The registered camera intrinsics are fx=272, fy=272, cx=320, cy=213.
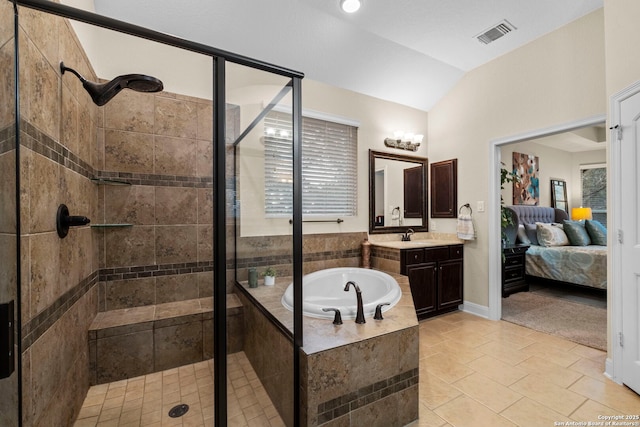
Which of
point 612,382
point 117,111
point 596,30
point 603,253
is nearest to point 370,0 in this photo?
point 596,30

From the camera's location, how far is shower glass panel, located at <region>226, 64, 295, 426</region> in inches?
55.8

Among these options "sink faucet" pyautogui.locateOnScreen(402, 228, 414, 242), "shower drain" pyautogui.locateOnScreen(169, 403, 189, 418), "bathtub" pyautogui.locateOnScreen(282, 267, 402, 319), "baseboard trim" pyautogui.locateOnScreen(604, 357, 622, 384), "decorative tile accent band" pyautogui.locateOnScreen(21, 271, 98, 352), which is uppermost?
"sink faucet" pyautogui.locateOnScreen(402, 228, 414, 242)

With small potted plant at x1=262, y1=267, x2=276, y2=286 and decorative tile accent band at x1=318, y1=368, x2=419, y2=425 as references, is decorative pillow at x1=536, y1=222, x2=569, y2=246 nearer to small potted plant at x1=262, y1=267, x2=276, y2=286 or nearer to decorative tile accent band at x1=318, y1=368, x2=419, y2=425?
decorative tile accent band at x1=318, y1=368, x2=419, y2=425

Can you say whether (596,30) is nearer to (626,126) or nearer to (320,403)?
(626,126)

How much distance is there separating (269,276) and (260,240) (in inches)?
9.8

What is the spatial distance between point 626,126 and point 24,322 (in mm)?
3456

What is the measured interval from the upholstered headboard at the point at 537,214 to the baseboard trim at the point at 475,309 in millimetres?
2217

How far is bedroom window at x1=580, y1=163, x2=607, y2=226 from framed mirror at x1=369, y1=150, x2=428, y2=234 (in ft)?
15.9

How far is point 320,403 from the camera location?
132cm

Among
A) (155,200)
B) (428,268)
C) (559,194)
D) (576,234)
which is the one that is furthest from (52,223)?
(559,194)

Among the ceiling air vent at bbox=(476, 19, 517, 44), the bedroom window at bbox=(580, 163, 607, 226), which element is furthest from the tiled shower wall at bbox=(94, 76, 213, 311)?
the bedroom window at bbox=(580, 163, 607, 226)

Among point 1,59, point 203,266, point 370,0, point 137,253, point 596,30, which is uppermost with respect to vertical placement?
point 370,0

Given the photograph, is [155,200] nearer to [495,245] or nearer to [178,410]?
[178,410]

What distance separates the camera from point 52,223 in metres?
1.35
